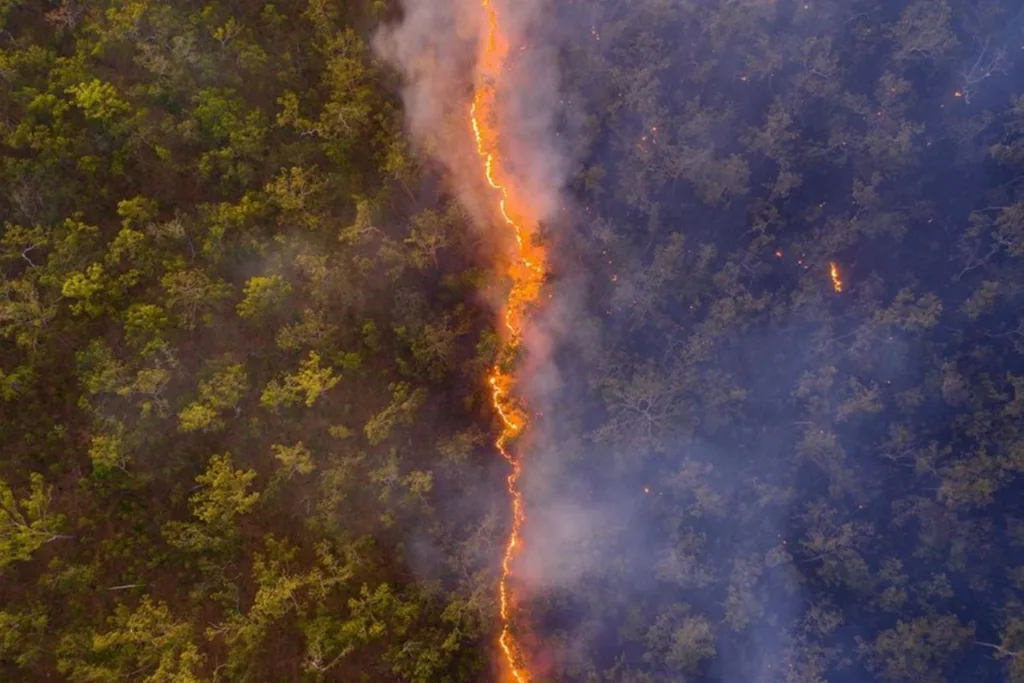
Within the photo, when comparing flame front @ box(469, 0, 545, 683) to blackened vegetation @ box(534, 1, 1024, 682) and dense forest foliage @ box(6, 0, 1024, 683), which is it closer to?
dense forest foliage @ box(6, 0, 1024, 683)

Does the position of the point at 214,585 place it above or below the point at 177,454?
below

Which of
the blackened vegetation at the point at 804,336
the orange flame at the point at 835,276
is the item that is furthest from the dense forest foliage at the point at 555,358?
the orange flame at the point at 835,276

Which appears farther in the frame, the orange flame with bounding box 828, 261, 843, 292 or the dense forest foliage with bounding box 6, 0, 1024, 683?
the orange flame with bounding box 828, 261, 843, 292

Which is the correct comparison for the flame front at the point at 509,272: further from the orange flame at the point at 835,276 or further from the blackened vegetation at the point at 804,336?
the orange flame at the point at 835,276

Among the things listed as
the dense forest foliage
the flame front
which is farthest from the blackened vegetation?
the flame front

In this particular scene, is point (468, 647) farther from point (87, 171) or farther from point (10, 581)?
point (87, 171)

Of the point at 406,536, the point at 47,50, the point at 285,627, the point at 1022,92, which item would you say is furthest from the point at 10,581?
the point at 1022,92

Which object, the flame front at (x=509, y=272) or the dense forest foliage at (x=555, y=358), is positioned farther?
the flame front at (x=509, y=272)
